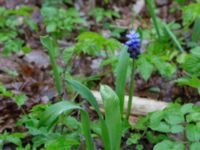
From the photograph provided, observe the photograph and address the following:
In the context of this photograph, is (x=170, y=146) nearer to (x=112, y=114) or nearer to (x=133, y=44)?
(x=112, y=114)

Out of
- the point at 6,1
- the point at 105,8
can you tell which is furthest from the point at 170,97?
the point at 6,1

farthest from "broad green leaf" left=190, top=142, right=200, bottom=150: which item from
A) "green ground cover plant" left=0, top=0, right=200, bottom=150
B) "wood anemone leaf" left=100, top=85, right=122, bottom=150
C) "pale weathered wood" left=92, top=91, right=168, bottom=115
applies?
"pale weathered wood" left=92, top=91, right=168, bottom=115

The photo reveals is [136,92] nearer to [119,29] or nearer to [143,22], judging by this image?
[119,29]

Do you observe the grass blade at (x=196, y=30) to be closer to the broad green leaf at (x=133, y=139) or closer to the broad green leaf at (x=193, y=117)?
the broad green leaf at (x=133, y=139)

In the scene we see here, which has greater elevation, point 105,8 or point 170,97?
point 105,8

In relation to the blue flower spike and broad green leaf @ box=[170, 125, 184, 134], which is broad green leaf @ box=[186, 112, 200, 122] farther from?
the blue flower spike

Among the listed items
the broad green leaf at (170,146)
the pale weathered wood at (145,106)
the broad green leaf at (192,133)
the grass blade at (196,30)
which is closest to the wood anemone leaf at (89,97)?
the broad green leaf at (170,146)

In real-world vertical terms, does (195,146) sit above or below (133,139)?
above

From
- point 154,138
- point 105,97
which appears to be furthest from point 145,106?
point 105,97

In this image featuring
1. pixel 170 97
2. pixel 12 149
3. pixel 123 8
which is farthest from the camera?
pixel 123 8
